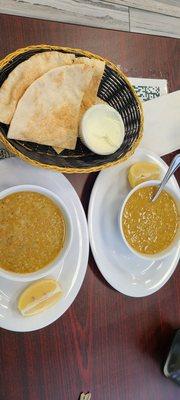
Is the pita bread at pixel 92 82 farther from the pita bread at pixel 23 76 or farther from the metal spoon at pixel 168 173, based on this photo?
the metal spoon at pixel 168 173

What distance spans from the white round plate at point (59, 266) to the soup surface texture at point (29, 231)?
0.18 ft

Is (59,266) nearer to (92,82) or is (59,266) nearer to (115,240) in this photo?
(115,240)

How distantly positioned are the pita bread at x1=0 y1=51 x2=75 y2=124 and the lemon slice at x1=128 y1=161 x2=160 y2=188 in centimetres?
36

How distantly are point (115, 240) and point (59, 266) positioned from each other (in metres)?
0.18

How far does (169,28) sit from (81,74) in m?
1.07

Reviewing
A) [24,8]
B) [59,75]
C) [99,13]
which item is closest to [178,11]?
[99,13]

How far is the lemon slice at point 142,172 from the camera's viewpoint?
1.29 meters

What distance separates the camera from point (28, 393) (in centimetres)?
123

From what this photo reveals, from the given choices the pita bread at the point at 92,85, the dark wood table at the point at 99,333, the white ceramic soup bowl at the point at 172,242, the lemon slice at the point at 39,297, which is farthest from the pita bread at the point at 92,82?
the lemon slice at the point at 39,297

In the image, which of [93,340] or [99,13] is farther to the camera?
[99,13]

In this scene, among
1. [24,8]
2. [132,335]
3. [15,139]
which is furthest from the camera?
[24,8]

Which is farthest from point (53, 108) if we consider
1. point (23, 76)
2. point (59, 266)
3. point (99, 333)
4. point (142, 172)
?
point (99, 333)

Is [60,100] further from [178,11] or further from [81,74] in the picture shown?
[178,11]

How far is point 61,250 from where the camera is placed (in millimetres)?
1180
